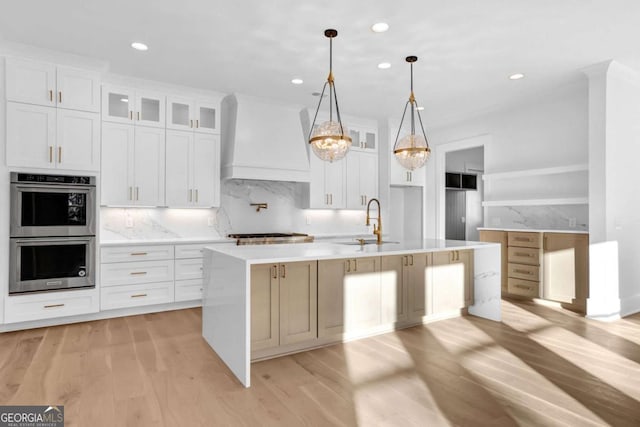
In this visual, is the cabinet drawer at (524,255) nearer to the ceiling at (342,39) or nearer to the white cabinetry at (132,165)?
the ceiling at (342,39)

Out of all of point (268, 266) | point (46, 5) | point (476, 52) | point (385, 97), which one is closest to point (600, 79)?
point (476, 52)

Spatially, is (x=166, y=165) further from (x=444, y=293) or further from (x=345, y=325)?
(x=444, y=293)

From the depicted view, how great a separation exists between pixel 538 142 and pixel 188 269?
502 cm

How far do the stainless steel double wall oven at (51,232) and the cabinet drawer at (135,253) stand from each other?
0.15 metres

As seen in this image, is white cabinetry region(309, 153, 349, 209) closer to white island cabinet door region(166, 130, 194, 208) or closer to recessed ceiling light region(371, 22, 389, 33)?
white island cabinet door region(166, 130, 194, 208)

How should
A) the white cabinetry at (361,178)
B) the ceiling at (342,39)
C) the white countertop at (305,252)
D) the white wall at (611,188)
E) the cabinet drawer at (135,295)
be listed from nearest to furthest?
1. the white countertop at (305,252)
2. the ceiling at (342,39)
3. the white wall at (611,188)
4. the cabinet drawer at (135,295)
5. the white cabinetry at (361,178)

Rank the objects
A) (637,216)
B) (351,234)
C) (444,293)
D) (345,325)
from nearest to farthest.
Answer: (345,325) → (444,293) → (637,216) → (351,234)

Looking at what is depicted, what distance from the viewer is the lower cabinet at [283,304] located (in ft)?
9.16

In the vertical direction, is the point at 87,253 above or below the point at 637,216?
below

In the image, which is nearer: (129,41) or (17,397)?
(17,397)

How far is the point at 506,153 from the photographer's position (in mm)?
5641

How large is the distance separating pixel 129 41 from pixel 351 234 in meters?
4.15

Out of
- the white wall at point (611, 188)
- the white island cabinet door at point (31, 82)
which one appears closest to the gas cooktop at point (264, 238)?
the white island cabinet door at point (31, 82)

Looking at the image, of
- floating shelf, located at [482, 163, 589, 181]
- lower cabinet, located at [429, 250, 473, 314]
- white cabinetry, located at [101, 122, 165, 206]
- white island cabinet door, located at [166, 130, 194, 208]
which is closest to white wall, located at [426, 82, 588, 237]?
floating shelf, located at [482, 163, 589, 181]
